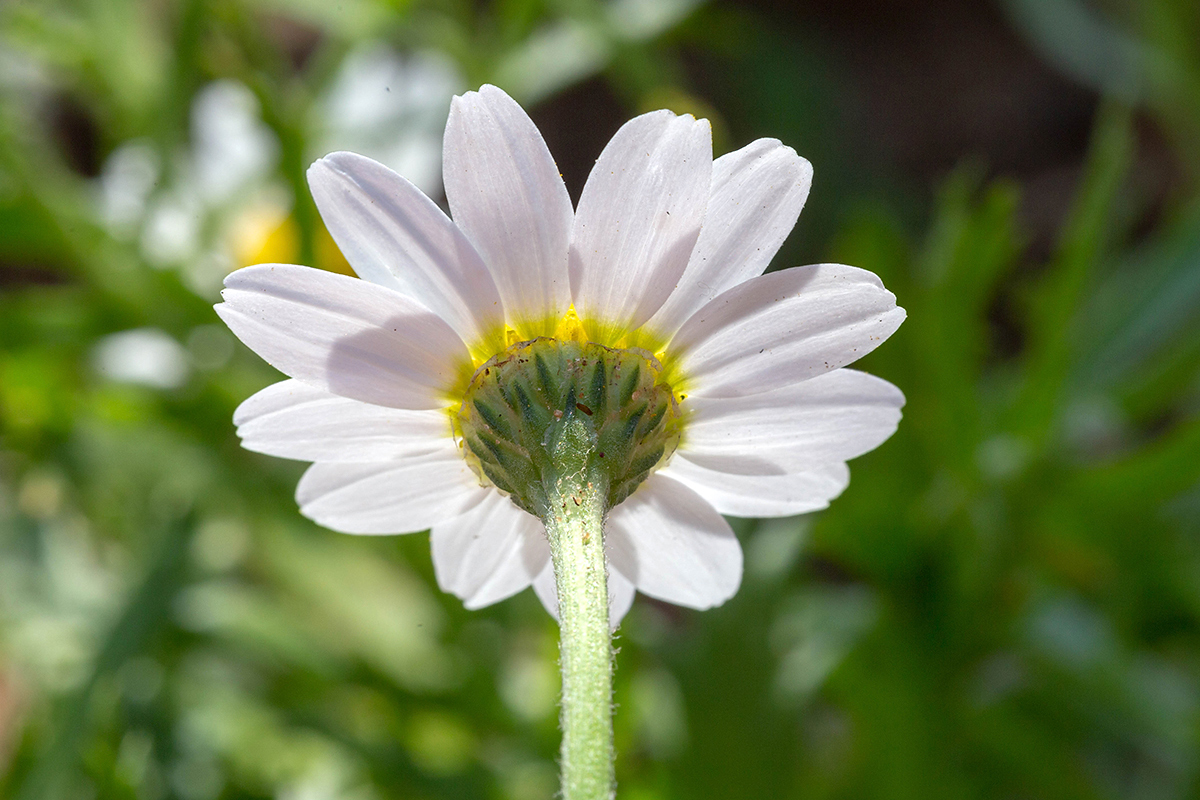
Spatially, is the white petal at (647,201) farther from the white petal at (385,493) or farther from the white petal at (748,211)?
the white petal at (385,493)

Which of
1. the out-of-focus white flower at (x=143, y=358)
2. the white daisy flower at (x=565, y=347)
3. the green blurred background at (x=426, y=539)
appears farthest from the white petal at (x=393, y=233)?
the out-of-focus white flower at (x=143, y=358)

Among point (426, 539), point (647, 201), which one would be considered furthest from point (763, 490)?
point (426, 539)

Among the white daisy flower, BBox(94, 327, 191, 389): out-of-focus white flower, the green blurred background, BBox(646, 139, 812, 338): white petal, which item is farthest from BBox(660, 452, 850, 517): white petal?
BBox(94, 327, 191, 389): out-of-focus white flower

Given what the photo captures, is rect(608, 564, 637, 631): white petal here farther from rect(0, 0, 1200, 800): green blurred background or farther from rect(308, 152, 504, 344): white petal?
rect(0, 0, 1200, 800): green blurred background

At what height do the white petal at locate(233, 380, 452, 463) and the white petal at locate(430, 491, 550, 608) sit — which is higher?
the white petal at locate(233, 380, 452, 463)

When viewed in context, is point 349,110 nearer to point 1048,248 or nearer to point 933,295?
point 933,295

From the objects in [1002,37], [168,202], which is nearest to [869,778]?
[168,202]

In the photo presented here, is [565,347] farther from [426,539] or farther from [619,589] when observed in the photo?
[426,539]
